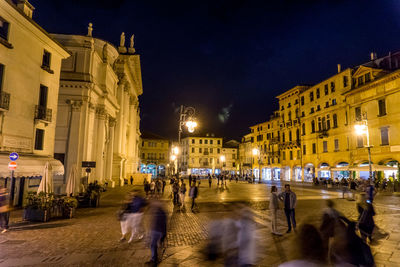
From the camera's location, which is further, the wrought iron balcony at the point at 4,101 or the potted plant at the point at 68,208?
the wrought iron balcony at the point at 4,101

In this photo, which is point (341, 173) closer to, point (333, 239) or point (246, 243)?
point (246, 243)

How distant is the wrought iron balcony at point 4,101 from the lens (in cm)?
1329

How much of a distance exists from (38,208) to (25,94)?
789 cm

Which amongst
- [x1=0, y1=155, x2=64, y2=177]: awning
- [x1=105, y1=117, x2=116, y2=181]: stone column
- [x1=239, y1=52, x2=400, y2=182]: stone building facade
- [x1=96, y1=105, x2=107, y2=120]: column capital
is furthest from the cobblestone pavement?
[x1=239, y1=52, x2=400, y2=182]: stone building facade

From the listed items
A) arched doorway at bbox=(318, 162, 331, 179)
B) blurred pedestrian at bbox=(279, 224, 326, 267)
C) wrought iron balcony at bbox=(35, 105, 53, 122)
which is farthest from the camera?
arched doorway at bbox=(318, 162, 331, 179)

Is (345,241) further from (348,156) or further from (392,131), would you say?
(348,156)

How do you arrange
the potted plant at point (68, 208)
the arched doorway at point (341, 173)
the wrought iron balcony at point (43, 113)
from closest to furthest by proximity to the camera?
the potted plant at point (68, 208) → the wrought iron balcony at point (43, 113) → the arched doorway at point (341, 173)

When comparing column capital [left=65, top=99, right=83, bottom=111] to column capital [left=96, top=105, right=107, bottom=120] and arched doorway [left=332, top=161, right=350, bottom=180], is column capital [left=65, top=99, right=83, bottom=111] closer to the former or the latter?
column capital [left=96, top=105, right=107, bottom=120]

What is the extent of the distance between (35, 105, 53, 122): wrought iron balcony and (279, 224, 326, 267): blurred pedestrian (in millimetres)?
16262

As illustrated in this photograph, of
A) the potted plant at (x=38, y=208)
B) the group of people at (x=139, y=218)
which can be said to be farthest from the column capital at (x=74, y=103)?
the group of people at (x=139, y=218)

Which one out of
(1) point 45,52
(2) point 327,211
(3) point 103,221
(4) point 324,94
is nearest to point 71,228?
(3) point 103,221

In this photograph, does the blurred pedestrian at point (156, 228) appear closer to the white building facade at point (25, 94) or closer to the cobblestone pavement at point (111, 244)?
the cobblestone pavement at point (111, 244)

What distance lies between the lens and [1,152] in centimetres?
1320

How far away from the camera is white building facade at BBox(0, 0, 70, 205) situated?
536 inches
